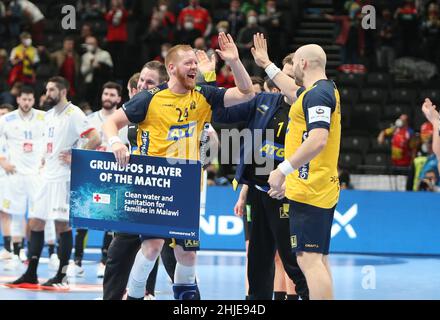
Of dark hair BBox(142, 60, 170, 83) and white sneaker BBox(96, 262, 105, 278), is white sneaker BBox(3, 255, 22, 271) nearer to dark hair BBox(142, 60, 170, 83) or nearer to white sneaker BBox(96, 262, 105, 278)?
white sneaker BBox(96, 262, 105, 278)

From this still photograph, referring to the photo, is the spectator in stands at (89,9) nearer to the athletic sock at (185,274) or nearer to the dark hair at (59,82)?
the dark hair at (59,82)

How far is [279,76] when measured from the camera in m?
8.41

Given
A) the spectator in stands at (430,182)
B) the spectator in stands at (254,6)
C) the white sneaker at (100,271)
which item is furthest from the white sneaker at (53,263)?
the spectator in stands at (254,6)

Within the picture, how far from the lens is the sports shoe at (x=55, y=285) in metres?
11.3

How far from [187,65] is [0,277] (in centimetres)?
560

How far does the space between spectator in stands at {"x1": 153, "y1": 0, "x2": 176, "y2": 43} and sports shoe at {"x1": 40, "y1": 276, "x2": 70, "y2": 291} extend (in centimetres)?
1089

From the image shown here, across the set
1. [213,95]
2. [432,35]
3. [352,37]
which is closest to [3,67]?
[352,37]

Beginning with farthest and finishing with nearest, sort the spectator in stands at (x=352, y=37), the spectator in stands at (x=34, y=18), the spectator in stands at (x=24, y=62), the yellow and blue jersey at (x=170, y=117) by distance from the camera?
the spectator in stands at (x=34, y=18), the spectator in stands at (x=352, y=37), the spectator in stands at (x=24, y=62), the yellow and blue jersey at (x=170, y=117)

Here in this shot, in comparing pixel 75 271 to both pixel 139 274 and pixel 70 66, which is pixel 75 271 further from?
pixel 70 66

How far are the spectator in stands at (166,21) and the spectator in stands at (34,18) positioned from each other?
115 inches

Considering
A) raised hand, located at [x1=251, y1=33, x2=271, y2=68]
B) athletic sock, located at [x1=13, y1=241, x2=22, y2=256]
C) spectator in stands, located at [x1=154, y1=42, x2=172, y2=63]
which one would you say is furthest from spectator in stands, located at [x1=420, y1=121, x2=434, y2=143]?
raised hand, located at [x1=251, y1=33, x2=271, y2=68]

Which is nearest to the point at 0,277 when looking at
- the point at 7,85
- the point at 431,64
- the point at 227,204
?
the point at 227,204

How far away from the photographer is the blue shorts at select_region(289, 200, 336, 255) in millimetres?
7480

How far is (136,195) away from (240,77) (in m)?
1.38
